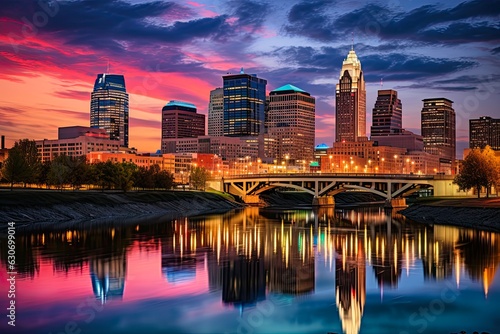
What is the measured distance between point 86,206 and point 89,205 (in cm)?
115

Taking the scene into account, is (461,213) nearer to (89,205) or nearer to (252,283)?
(89,205)

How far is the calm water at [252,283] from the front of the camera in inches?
1443

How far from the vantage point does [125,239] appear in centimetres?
7562

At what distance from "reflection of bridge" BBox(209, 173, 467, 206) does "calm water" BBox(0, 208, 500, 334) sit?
62831 millimetres

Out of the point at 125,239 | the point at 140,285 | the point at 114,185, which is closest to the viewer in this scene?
the point at 140,285

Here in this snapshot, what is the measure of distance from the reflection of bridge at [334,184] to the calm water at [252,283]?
62831 mm

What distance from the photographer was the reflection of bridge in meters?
143

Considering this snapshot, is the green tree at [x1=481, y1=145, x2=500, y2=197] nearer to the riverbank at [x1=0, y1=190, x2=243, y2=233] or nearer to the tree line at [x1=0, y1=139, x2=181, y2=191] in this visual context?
the riverbank at [x1=0, y1=190, x2=243, y2=233]

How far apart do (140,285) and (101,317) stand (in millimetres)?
10079

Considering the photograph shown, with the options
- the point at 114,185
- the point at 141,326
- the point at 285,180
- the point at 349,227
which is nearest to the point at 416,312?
the point at 141,326

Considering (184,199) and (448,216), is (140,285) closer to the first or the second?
(448,216)

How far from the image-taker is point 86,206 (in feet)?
359

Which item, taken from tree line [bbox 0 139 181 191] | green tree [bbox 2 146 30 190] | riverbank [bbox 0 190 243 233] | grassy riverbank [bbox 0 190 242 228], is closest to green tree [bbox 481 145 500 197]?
riverbank [bbox 0 190 243 233]

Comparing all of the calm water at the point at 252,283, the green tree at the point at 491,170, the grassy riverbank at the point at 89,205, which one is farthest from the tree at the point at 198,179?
the calm water at the point at 252,283
